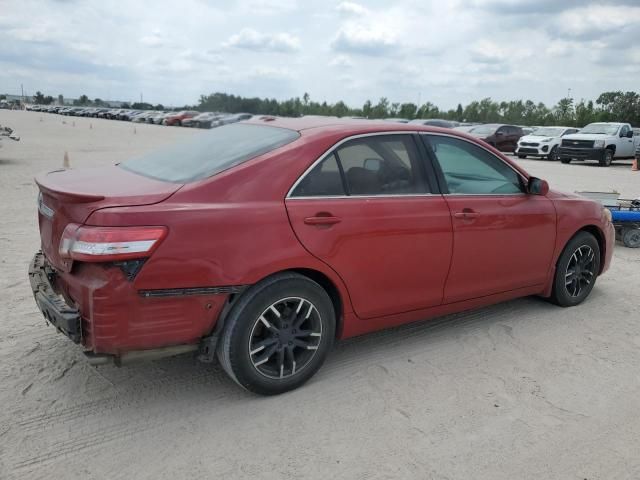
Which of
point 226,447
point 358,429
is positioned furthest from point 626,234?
point 226,447

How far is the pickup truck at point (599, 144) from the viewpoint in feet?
74.0

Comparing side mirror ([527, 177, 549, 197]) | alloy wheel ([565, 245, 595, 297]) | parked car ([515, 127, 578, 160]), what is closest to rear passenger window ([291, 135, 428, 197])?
side mirror ([527, 177, 549, 197])

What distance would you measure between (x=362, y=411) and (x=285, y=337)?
63 centimetres

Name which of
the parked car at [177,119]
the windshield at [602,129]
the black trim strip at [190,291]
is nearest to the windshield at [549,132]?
the windshield at [602,129]

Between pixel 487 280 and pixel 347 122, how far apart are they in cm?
163

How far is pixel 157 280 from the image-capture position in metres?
2.99

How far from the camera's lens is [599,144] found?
2259 cm

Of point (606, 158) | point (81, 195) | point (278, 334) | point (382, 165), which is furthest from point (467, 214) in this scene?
point (606, 158)

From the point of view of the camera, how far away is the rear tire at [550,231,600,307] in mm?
5082

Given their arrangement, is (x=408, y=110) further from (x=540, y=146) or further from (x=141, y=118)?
(x=540, y=146)

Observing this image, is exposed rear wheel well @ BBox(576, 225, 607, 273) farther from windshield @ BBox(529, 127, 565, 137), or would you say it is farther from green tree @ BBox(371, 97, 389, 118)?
green tree @ BBox(371, 97, 389, 118)

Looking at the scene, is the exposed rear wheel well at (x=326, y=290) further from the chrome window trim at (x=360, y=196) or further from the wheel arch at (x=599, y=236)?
the wheel arch at (x=599, y=236)

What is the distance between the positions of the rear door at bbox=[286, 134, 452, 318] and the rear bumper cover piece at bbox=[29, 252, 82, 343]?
1307 mm

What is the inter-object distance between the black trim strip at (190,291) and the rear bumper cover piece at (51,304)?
42cm
